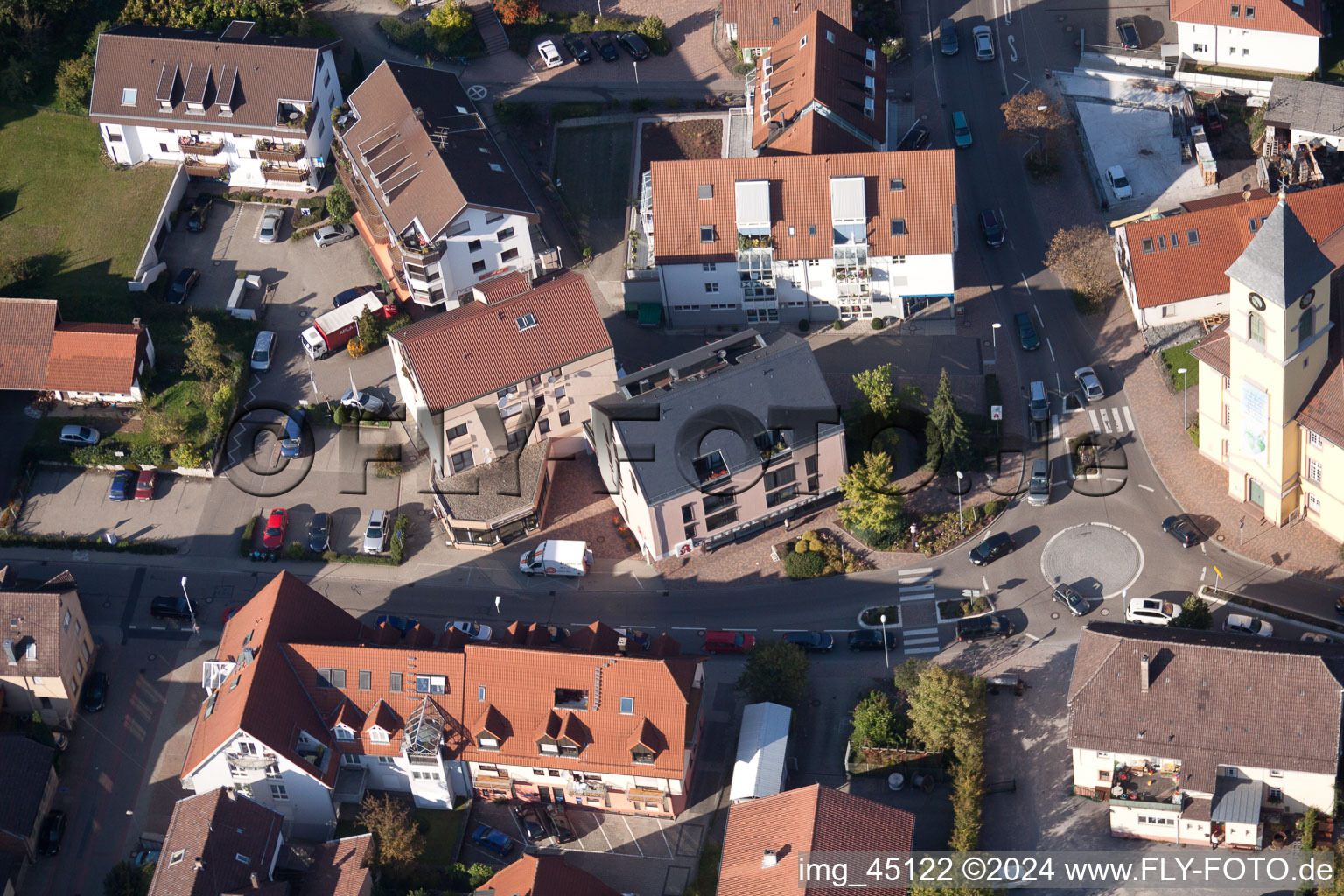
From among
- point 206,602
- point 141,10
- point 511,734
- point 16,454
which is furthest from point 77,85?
point 511,734

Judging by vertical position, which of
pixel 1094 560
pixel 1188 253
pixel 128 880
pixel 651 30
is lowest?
pixel 128 880

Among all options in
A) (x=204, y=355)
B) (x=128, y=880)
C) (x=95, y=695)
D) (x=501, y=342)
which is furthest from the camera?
(x=204, y=355)

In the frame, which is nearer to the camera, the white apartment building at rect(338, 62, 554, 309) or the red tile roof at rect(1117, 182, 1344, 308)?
the red tile roof at rect(1117, 182, 1344, 308)

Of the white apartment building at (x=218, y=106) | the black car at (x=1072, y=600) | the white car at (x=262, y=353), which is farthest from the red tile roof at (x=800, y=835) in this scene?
the white apartment building at (x=218, y=106)

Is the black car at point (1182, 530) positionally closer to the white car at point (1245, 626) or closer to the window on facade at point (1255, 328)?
the white car at point (1245, 626)

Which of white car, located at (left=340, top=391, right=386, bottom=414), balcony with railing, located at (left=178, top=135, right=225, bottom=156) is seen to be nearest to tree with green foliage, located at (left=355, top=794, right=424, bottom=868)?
white car, located at (left=340, top=391, right=386, bottom=414)

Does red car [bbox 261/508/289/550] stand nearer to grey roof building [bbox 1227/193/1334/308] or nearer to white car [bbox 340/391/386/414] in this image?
white car [bbox 340/391/386/414]

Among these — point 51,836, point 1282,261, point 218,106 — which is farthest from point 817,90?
point 51,836

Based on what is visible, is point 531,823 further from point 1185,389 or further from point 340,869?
point 1185,389
